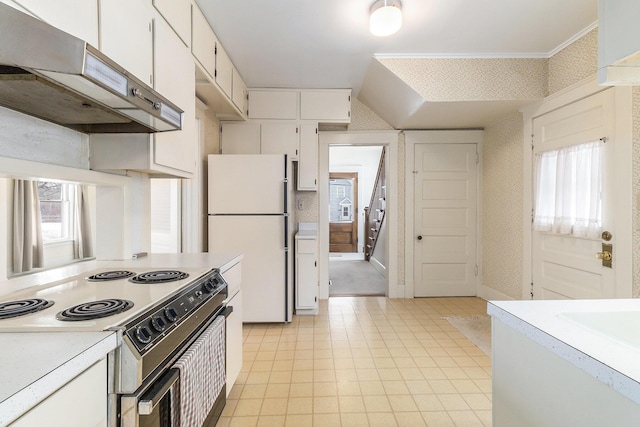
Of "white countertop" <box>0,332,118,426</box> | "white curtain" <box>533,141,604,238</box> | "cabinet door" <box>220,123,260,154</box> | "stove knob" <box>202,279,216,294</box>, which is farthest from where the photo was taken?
"cabinet door" <box>220,123,260,154</box>

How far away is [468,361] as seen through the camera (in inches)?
95.0

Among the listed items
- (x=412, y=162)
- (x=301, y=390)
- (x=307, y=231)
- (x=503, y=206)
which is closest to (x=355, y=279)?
(x=307, y=231)

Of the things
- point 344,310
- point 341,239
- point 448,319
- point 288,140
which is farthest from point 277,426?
point 341,239

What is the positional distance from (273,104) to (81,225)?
2.45m

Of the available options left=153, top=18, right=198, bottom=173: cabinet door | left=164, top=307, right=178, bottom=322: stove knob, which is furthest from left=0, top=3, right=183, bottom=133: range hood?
left=164, top=307, right=178, bottom=322: stove knob

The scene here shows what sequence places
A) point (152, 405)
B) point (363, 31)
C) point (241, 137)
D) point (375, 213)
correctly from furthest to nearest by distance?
point (375, 213) → point (241, 137) → point (363, 31) → point (152, 405)

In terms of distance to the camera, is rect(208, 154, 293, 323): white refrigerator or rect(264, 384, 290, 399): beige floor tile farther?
rect(208, 154, 293, 323): white refrigerator

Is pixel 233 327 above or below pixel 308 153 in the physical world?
below

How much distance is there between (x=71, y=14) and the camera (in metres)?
1.09

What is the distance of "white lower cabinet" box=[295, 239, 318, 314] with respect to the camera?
335cm

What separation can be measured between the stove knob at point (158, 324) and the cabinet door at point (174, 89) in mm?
903

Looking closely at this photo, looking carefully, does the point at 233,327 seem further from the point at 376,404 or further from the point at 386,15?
the point at 386,15

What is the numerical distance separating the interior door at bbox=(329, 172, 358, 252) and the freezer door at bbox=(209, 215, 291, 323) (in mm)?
5073

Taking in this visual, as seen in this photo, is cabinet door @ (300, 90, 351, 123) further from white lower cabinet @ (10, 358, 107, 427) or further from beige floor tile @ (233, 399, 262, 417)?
white lower cabinet @ (10, 358, 107, 427)
